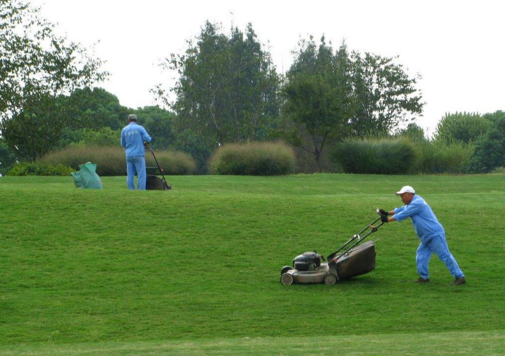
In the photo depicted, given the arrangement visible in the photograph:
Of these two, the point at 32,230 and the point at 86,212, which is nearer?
the point at 32,230

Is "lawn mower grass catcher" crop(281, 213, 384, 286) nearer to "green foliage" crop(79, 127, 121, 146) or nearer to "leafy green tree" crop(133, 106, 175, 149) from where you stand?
"green foliage" crop(79, 127, 121, 146)

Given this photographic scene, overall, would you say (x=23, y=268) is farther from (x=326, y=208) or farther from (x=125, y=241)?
(x=326, y=208)

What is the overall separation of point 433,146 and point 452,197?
20630 millimetres

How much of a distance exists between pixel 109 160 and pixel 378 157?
1319cm

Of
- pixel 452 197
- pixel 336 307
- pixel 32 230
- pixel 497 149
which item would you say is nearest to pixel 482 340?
pixel 336 307

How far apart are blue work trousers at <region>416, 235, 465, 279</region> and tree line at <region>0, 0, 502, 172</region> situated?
34420 mm

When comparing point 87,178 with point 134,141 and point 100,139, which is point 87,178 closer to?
point 134,141

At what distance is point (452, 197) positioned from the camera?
24.9 meters

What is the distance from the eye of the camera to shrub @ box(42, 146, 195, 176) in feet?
130

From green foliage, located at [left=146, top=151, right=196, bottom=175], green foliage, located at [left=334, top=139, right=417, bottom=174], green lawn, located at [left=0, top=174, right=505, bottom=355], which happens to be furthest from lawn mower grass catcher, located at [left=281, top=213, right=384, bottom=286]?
green foliage, located at [left=146, top=151, right=196, bottom=175]

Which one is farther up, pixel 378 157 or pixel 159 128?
pixel 159 128

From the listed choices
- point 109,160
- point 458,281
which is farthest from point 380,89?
point 458,281

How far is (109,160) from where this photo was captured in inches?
1565

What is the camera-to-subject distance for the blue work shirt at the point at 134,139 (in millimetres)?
21719
